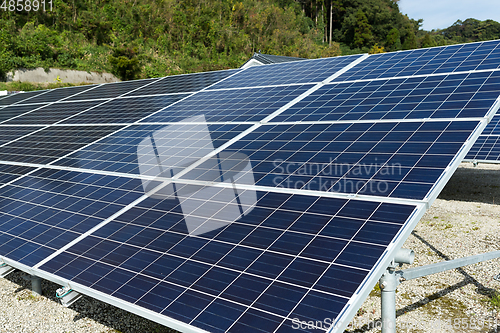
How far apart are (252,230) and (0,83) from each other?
1976 inches

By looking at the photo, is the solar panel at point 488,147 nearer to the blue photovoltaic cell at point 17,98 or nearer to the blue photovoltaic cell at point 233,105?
the blue photovoltaic cell at point 233,105

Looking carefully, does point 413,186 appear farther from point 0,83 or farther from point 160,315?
point 0,83

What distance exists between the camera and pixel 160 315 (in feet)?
17.1

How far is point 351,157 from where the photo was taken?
7984 millimetres

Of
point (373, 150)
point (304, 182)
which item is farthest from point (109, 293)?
point (373, 150)

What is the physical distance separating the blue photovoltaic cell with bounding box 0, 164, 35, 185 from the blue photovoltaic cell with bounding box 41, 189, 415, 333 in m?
6.00

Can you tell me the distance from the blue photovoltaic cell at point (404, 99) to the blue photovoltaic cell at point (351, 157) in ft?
2.08

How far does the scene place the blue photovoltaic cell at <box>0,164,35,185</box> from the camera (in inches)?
465

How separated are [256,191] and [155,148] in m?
4.70

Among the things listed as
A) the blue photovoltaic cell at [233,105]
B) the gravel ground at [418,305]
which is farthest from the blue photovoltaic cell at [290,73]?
the gravel ground at [418,305]

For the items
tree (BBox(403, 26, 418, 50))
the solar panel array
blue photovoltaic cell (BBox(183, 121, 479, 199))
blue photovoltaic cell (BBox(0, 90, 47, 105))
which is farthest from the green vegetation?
tree (BBox(403, 26, 418, 50))

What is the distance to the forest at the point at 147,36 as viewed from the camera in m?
52.7

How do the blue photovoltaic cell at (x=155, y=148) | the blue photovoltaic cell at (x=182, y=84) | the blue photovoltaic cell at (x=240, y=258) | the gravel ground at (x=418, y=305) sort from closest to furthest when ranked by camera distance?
1. the blue photovoltaic cell at (x=240, y=258)
2. the gravel ground at (x=418, y=305)
3. the blue photovoltaic cell at (x=155, y=148)
4. the blue photovoltaic cell at (x=182, y=84)

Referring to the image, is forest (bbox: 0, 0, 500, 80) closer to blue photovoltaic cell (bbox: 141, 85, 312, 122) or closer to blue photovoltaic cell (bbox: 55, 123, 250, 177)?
blue photovoltaic cell (bbox: 141, 85, 312, 122)
